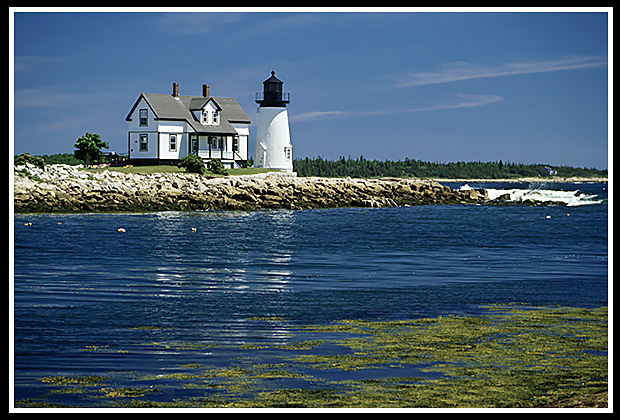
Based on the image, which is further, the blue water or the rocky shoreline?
the rocky shoreline

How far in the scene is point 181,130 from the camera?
68.4 meters

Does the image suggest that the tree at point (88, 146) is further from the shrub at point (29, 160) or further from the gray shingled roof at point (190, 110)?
the shrub at point (29, 160)

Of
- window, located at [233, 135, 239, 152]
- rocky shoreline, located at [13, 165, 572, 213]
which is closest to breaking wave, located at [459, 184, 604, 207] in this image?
rocky shoreline, located at [13, 165, 572, 213]

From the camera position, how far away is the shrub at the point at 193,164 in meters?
62.7

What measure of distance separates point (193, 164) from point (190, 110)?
960cm

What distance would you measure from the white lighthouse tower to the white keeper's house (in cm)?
218

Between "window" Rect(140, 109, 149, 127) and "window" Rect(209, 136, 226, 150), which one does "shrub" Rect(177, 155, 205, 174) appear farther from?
"window" Rect(140, 109, 149, 127)

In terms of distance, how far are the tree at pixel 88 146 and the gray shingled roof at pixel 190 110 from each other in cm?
485

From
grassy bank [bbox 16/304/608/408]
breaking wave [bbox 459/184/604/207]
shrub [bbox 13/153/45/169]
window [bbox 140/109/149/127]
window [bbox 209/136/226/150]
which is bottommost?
grassy bank [bbox 16/304/608/408]

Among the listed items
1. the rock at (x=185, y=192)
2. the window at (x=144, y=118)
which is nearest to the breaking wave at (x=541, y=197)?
the rock at (x=185, y=192)

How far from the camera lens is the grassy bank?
8570 mm

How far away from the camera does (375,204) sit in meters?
63.4

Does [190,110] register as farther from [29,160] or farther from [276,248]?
[276,248]

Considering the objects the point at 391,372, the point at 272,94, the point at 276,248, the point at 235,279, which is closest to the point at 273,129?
the point at 272,94
